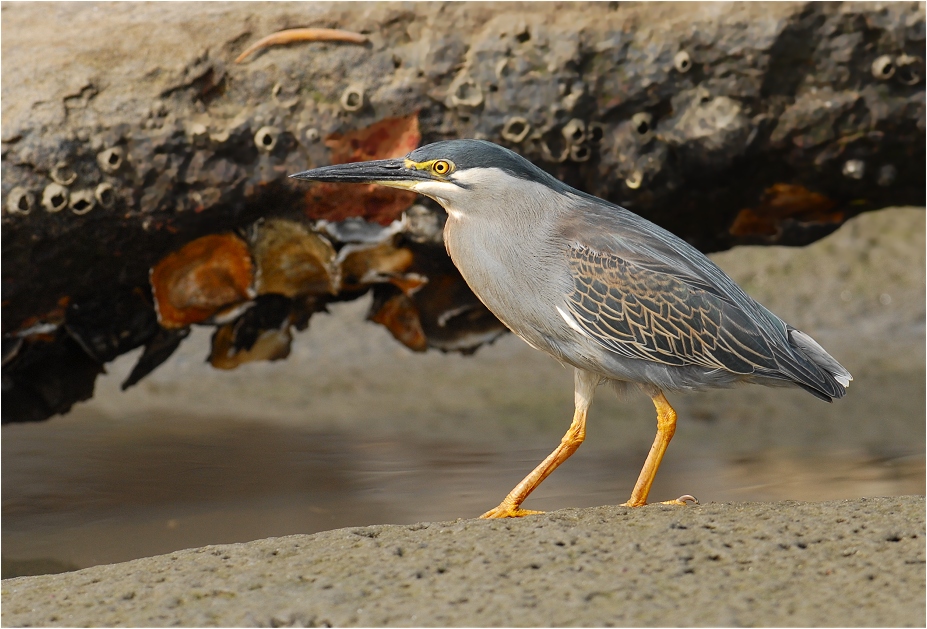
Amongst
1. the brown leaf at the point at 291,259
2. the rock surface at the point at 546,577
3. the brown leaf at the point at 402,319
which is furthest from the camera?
the brown leaf at the point at 402,319

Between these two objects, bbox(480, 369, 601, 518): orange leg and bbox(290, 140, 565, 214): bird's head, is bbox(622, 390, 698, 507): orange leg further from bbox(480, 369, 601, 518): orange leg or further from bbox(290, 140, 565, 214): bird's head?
bbox(290, 140, 565, 214): bird's head

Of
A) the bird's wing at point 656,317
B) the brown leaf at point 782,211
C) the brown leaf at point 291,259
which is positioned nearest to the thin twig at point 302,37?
the brown leaf at point 291,259

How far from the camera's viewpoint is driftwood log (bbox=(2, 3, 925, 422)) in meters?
4.79

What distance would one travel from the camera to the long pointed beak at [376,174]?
12.1 ft

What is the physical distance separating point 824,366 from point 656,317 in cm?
72

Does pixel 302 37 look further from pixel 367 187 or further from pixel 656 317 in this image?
pixel 656 317

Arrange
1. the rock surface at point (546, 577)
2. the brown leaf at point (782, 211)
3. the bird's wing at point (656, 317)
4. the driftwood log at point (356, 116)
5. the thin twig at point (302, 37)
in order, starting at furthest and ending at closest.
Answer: the brown leaf at point (782, 211) → the thin twig at point (302, 37) → the driftwood log at point (356, 116) → the bird's wing at point (656, 317) → the rock surface at point (546, 577)

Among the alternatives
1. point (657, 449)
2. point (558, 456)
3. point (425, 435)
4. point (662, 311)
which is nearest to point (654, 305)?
point (662, 311)

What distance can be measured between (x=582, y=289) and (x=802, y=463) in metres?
2.22

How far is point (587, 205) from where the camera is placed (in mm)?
3775

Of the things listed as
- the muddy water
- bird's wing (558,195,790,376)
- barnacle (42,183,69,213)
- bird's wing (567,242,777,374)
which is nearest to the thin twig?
barnacle (42,183,69,213)

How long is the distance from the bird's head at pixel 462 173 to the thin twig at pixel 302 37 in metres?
1.46

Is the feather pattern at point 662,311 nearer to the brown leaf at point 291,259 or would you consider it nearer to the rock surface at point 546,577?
the rock surface at point 546,577

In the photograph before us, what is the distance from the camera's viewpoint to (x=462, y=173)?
3.66 metres
